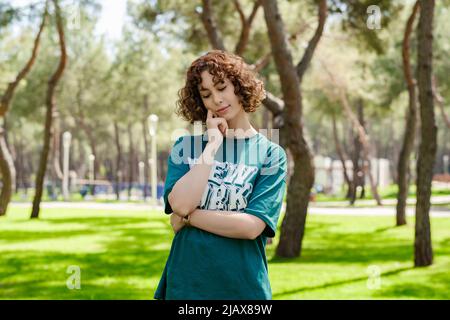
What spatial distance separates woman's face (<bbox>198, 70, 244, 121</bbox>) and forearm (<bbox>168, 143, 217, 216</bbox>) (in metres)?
0.20

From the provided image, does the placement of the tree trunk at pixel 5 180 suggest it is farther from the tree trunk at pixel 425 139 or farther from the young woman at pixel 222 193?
the young woman at pixel 222 193

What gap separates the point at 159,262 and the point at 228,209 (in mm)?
9842

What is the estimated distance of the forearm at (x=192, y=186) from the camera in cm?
285

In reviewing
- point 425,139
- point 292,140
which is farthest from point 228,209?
point 292,140

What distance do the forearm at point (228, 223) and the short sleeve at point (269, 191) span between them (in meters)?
0.05

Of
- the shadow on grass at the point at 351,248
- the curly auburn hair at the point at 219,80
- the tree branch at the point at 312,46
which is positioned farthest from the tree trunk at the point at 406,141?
the curly auburn hair at the point at 219,80

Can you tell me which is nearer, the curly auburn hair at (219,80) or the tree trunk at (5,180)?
the curly auburn hair at (219,80)

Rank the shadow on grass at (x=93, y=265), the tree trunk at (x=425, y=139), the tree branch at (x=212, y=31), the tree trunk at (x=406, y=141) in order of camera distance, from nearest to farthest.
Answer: the shadow on grass at (x=93, y=265), the tree trunk at (x=425, y=139), the tree branch at (x=212, y=31), the tree trunk at (x=406, y=141)

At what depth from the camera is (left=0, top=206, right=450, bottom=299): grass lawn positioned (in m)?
9.51

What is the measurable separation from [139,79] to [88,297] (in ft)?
134

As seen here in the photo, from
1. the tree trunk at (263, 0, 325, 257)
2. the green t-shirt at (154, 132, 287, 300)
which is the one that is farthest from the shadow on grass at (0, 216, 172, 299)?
the green t-shirt at (154, 132, 287, 300)

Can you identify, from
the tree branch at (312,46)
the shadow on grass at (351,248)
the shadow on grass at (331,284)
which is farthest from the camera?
the tree branch at (312,46)

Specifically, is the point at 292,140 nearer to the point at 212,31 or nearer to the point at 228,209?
the point at 212,31

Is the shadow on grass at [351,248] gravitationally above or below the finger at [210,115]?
below
